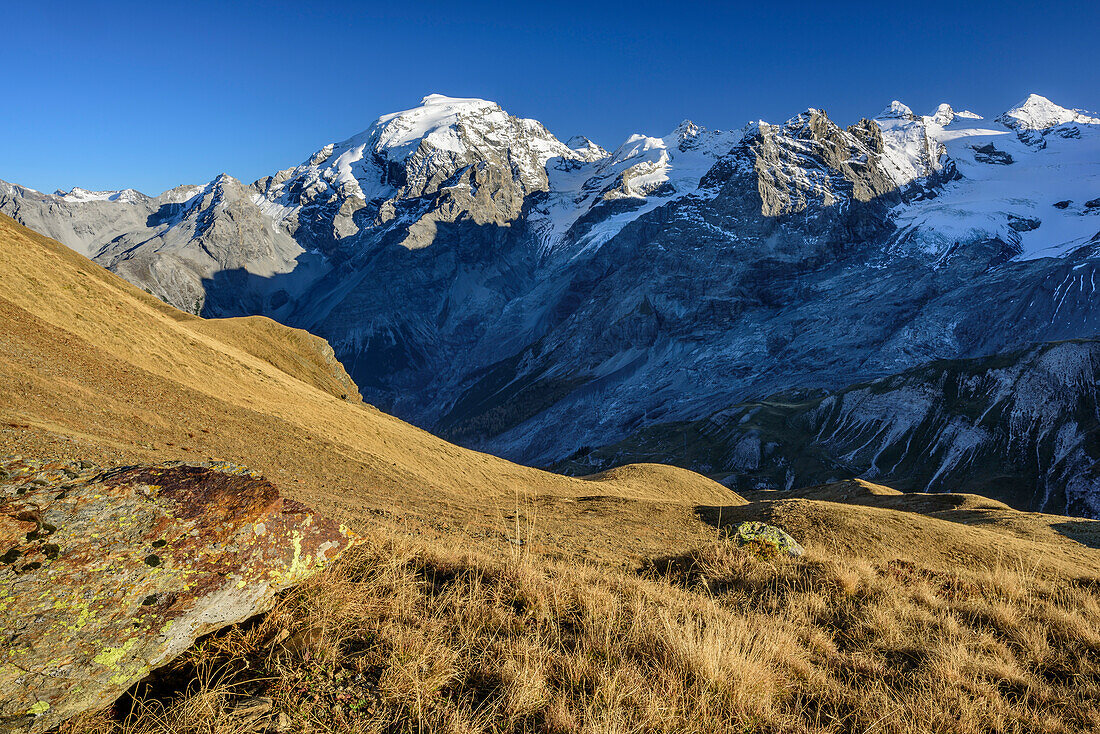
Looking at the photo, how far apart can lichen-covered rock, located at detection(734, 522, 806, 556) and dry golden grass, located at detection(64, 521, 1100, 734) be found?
140 inches

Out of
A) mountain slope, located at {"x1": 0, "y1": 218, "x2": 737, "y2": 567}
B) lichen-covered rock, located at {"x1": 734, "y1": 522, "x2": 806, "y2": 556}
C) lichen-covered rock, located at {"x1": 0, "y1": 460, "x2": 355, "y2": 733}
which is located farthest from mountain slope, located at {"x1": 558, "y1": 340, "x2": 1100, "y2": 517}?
lichen-covered rock, located at {"x1": 0, "y1": 460, "x2": 355, "y2": 733}

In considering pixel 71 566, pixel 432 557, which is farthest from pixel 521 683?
pixel 71 566

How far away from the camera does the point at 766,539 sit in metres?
10.9

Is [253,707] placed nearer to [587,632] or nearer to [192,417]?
[587,632]

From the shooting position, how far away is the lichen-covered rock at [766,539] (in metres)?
10.6

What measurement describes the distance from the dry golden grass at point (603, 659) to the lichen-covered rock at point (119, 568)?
24cm

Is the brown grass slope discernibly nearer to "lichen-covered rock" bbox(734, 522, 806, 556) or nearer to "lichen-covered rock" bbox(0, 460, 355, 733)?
"lichen-covered rock" bbox(0, 460, 355, 733)

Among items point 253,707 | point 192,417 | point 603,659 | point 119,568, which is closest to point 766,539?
point 603,659

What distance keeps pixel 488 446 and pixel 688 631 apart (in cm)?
14021

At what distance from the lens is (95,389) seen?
548 inches

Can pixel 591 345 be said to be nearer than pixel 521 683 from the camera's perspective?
No

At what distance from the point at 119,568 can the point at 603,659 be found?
3.63 metres

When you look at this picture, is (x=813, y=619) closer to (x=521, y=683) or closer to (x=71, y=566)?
(x=521, y=683)

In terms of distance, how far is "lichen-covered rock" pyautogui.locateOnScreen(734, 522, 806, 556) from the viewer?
417 inches
